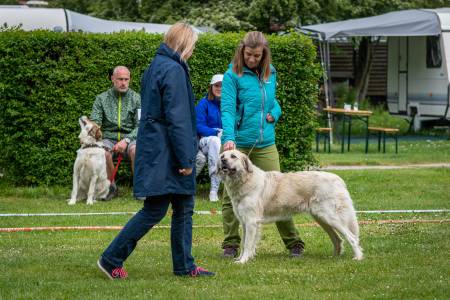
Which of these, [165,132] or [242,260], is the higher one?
[165,132]

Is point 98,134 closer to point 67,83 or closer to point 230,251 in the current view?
point 67,83

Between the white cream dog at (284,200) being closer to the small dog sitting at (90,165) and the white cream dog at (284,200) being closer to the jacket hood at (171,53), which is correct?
the jacket hood at (171,53)

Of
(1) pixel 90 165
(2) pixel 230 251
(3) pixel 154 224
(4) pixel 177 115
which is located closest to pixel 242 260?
(2) pixel 230 251

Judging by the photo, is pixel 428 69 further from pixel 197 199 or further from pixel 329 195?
pixel 329 195

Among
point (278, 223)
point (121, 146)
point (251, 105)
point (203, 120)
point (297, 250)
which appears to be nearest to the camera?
point (251, 105)

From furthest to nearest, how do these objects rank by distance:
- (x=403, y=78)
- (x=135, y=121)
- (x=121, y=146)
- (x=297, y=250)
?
(x=403, y=78), (x=135, y=121), (x=121, y=146), (x=297, y=250)

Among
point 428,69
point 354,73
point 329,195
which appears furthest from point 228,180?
→ point 354,73

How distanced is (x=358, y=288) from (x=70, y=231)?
4073mm

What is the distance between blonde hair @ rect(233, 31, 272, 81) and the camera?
806cm

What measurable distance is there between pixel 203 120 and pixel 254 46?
4102 mm

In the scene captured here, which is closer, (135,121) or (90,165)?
(90,165)

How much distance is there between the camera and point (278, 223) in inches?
343

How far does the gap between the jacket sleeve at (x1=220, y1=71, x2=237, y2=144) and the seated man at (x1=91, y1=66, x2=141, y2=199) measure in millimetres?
4273

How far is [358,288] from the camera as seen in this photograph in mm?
6875
